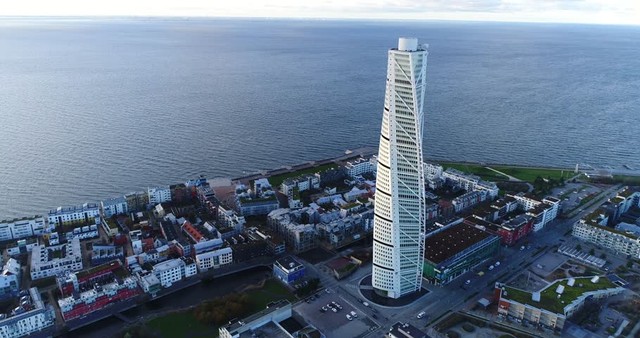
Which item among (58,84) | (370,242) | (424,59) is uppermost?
(424,59)

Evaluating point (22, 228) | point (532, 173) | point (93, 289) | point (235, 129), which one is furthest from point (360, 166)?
point (22, 228)

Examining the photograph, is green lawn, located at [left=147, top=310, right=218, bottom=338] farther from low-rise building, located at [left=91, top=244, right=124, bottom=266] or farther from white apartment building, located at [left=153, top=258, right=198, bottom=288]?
low-rise building, located at [left=91, top=244, right=124, bottom=266]

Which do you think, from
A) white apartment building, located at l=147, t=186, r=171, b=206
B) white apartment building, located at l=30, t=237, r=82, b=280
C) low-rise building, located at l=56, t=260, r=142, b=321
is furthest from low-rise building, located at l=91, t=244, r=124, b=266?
white apartment building, located at l=147, t=186, r=171, b=206

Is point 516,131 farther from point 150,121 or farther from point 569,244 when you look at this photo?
point 150,121

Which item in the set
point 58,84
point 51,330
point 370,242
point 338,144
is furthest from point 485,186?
point 58,84

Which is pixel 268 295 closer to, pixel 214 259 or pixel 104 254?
pixel 214 259

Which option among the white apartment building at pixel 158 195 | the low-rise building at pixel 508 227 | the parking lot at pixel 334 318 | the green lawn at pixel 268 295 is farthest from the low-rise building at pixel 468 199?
the white apartment building at pixel 158 195
